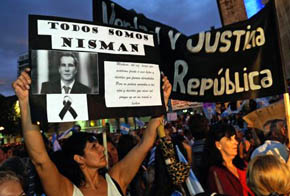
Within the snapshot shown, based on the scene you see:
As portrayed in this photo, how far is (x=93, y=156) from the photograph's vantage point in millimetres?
2688

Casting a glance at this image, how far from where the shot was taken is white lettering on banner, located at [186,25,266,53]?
377 centimetres

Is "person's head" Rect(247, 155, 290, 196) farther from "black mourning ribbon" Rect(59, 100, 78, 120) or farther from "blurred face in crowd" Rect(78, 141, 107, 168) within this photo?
"black mourning ribbon" Rect(59, 100, 78, 120)

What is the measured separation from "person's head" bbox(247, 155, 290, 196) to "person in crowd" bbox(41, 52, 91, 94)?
57.5 inches

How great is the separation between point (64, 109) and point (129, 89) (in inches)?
24.0

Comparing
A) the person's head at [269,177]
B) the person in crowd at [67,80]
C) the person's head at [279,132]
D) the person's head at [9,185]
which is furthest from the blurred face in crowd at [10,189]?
the person's head at [279,132]

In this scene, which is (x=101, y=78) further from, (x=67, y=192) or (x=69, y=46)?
(x=67, y=192)

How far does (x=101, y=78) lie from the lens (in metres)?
2.47

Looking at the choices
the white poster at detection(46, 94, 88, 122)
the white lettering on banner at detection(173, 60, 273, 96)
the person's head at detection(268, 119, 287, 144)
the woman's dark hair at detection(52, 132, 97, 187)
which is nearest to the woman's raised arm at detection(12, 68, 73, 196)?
the white poster at detection(46, 94, 88, 122)

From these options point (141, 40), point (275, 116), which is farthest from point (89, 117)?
point (275, 116)

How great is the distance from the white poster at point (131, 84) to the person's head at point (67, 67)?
11.0 inches

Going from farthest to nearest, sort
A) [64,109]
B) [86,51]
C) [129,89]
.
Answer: [129,89] → [86,51] → [64,109]

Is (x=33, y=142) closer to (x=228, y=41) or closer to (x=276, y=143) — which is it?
(x=228, y=41)

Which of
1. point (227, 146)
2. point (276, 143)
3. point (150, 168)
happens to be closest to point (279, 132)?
point (276, 143)

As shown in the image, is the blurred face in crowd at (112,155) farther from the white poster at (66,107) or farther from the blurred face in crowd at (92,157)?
the white poster at (66,107)
